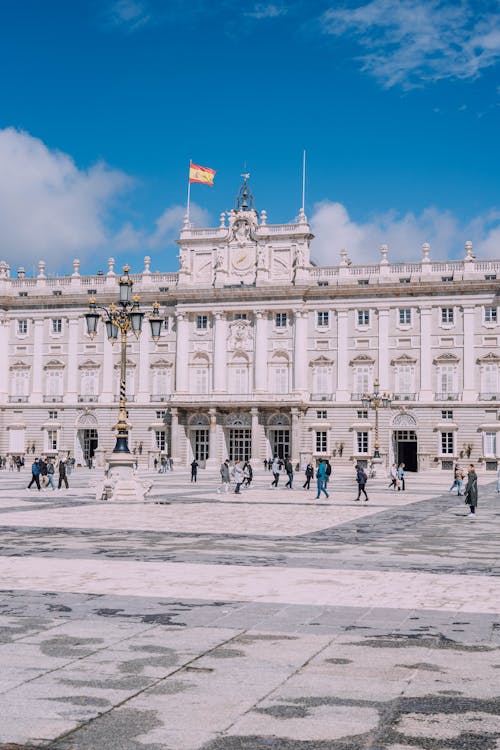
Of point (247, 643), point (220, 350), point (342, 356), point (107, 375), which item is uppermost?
point (220, 350)

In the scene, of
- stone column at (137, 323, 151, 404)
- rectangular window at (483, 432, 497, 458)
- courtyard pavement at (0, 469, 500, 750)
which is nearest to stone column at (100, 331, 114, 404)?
stone column at (137, 323, 151, 404)

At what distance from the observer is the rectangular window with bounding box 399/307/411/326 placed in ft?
217

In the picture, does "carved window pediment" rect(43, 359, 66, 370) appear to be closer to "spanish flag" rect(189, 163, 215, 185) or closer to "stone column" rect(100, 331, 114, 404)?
"stone column" rect(100, 331, 114, 404)

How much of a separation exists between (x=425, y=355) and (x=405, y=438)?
6170mm

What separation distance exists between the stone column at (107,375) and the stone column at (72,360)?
92.1 inches

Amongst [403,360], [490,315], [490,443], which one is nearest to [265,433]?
[403,360]

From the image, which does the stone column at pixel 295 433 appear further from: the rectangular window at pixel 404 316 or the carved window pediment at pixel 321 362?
the rectangular window at pixel 404 316

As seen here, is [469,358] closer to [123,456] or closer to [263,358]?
[263,358]

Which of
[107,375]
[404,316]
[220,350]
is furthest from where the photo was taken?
[107,375]

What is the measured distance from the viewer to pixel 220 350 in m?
69.4

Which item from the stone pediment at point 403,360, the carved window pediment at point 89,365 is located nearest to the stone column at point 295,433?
the stone pediment at point 403,360

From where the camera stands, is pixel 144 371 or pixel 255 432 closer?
pixel 255 432

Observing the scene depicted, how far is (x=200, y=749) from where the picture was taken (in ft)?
16.6

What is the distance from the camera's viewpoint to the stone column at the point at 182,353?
69.8 metres
